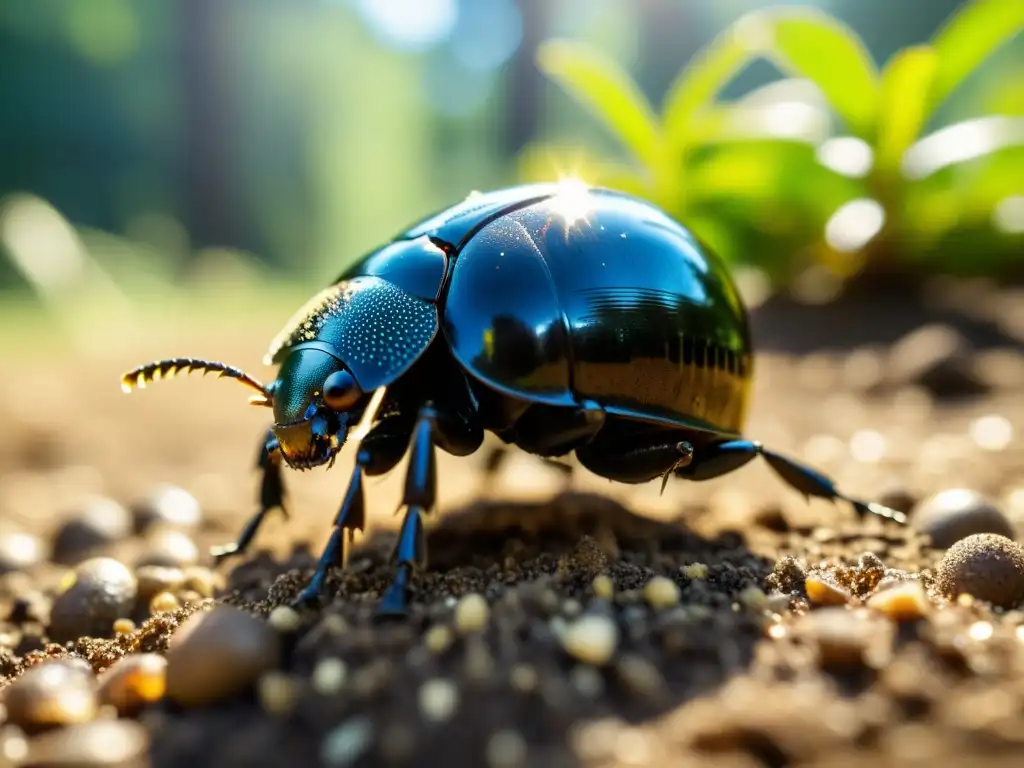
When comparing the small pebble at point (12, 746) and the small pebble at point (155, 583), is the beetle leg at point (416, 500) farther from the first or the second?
the small pebble at point (155, 583)

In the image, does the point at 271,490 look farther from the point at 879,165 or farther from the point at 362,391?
the point at 879,165

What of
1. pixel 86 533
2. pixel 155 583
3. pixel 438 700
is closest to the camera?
pixel 438 700

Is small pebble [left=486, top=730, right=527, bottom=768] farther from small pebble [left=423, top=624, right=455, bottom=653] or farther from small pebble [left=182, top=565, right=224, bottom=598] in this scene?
small pebble [left=182, top=565, right=224, bottom=598]

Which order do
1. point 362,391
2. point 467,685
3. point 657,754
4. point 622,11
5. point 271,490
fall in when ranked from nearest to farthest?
point 657,754 → point 467,685 → point 362,391 → point 271,490 → point 622,11

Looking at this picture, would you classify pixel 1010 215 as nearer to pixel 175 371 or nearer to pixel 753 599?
pixel 753 599

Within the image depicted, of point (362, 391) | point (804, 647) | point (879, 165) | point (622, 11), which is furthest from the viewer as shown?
point (622, 11)

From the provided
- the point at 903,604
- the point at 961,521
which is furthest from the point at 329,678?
the point at 961,521

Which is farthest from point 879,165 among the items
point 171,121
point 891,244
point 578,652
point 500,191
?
point 171,121

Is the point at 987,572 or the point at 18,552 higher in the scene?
the point at 18,552
